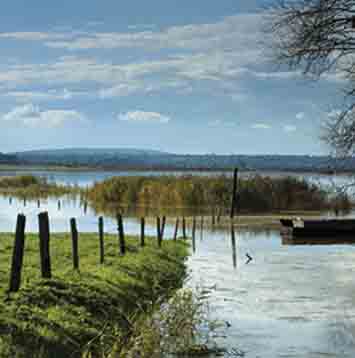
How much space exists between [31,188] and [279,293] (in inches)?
2386

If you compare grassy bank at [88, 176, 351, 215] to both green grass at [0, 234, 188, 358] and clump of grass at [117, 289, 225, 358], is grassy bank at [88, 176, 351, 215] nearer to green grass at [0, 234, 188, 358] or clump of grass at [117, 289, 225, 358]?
green grass at [0, 234, 188, 358]

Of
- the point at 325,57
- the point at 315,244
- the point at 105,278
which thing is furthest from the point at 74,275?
the point at 315,244

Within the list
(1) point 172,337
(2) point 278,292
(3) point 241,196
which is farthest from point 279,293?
(3) point 241,196

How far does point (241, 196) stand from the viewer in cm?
5547

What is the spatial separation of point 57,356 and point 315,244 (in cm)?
2494

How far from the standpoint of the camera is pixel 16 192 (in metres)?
75.1

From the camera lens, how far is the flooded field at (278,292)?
1441 centimetres

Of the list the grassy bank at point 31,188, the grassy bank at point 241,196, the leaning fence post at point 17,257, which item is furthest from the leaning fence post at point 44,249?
the grassy bank at point 31,188

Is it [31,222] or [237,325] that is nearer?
[237,325]

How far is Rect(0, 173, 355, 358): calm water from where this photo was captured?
14.4 meters

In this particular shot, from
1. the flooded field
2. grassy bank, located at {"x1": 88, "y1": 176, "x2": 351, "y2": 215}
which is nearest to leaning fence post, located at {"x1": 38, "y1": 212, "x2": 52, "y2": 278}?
the flooded field

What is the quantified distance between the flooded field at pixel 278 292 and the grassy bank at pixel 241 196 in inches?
693

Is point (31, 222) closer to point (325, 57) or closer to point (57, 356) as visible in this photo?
point (325, 57)

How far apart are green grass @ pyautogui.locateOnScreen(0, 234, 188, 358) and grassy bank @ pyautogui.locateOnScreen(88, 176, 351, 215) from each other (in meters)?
30.5
